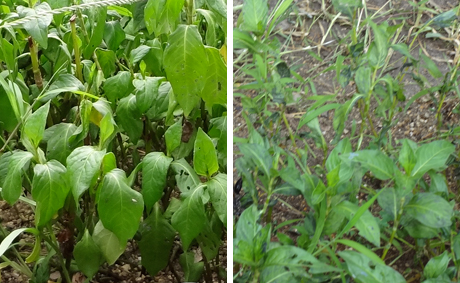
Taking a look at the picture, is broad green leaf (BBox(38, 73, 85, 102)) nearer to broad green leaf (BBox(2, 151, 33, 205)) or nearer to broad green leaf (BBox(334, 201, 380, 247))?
broad green leaf (BBox(2, 151, 33, 205))

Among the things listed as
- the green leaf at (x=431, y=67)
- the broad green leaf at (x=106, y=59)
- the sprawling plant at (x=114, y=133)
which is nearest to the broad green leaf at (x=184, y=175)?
the sprawling plant at (x=114, y=133)

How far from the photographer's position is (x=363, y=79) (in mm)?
593

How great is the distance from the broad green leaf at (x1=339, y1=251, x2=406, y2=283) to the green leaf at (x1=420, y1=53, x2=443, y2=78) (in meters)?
0.22

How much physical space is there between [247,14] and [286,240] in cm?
25

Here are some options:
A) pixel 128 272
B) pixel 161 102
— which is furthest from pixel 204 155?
pixel 128 272

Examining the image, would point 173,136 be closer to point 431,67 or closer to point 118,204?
point 118,204

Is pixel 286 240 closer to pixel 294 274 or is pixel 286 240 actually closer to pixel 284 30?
pixel 294 274

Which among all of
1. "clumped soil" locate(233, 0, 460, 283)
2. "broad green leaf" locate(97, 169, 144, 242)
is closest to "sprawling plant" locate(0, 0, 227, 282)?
"broad green leaf" locate(97, 169, 144, 242)

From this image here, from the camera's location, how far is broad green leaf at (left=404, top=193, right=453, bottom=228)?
1.90ft

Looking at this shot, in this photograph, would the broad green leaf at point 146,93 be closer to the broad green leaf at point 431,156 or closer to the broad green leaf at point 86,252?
the broad green leaf at point 86,252

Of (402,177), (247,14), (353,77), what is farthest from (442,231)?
(247,14)

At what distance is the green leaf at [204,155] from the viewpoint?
67 cm

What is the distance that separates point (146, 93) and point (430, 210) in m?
0.40

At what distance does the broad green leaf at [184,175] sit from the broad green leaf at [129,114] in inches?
3.6
